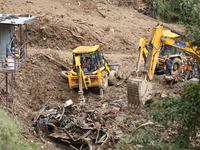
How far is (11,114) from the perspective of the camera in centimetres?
1040

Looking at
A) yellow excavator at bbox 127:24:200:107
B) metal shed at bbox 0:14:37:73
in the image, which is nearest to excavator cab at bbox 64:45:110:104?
yellow excavator at bbox 127:24:200:107

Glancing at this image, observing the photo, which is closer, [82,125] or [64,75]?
[82,125]

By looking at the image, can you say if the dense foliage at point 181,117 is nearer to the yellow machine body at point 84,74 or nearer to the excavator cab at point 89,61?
the yellow machine body at point 84,74

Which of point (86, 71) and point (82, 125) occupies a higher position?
point (86, 71)

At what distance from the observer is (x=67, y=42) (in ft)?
65.6

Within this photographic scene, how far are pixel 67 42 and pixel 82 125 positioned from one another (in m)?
10.6

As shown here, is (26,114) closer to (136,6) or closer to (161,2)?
(136,6)

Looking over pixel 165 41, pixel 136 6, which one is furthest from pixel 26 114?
pixel 136 6

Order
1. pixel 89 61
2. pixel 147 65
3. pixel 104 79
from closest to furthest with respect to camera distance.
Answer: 1. pixel 147 65
2. pixel 89 61
3. pixel 104 79

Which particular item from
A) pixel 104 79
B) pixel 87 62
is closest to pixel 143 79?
pixel 104 79

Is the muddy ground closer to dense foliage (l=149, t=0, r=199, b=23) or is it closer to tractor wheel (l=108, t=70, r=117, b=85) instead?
tractor wheel (l=108, t=70, r=117, b=85)

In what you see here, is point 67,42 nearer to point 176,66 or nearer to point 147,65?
point 176,66

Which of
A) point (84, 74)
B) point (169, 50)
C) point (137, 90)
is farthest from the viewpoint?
point (169, 50)

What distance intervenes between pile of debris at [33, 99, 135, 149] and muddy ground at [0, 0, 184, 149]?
0.46 m
